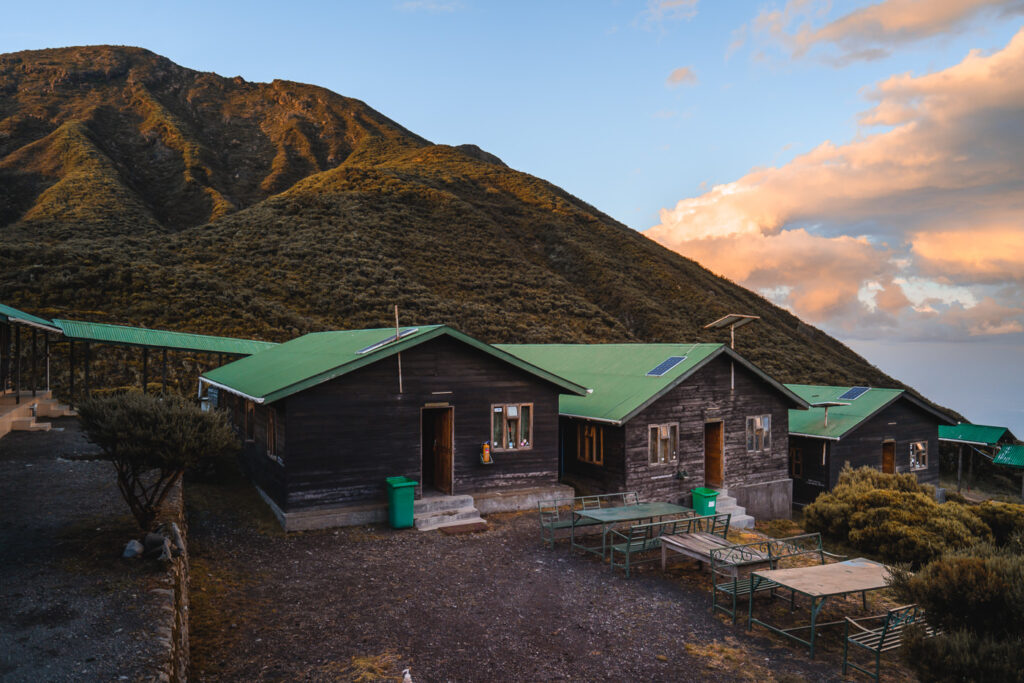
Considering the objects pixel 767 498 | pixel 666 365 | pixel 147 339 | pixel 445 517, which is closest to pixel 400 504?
pixel 445 517

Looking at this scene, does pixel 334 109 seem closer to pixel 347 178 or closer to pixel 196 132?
pixel 196 132

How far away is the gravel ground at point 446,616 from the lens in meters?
7.67

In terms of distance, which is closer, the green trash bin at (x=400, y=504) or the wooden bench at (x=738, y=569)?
the wooden bench at (x=738, y=569)

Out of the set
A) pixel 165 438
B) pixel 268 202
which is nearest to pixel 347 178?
pixel 268 202

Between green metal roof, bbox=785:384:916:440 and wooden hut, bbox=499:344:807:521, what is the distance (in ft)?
9.51

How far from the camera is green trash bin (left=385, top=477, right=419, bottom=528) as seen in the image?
44.1 feet

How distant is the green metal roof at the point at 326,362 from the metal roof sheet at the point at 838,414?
39.1 ft

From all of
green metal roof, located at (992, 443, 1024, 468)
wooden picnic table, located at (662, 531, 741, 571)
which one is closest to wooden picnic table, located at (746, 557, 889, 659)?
wooden picnic table, located at (662, 531, 741, 571)

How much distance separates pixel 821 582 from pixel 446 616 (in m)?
5.45

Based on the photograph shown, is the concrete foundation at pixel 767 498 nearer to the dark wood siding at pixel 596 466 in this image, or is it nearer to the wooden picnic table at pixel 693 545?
the dark wood siding at pixel 596 466

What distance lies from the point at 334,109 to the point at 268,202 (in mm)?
66820

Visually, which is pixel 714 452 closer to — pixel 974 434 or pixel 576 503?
pixel 576 503

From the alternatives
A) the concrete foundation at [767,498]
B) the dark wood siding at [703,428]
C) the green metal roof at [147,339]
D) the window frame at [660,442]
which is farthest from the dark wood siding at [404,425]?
the green metal roof at [147,339]

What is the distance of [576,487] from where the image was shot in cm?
1861
